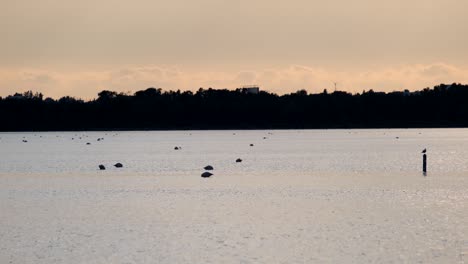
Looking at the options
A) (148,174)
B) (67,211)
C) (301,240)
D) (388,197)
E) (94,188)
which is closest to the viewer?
(301,240)

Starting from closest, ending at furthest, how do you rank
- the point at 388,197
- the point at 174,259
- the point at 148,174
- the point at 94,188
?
1. the point at 174,259
2. the point at 388,197
3. the point at 94,188
4. the point at 148,174

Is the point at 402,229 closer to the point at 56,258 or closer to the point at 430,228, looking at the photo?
the point at 430,228

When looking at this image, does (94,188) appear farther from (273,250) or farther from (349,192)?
(273,250)

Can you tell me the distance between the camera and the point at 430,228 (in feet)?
153

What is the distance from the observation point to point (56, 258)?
131ft

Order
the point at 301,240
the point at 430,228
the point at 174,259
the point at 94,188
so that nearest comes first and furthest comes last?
the point at 174,259, the point at 301,240, the point at 430,228, the point at 94,188

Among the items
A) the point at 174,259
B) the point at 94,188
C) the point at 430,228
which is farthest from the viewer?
the point at 94,188

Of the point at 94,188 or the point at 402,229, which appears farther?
the point at 94,188

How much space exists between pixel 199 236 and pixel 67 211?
1517 cm

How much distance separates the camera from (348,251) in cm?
4034

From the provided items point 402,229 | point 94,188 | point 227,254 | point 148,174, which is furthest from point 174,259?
point 148,174

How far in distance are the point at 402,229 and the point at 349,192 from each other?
22.4m

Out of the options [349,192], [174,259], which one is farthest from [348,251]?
[349,192]

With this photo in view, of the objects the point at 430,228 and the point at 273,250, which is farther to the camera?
the point at 430,228
